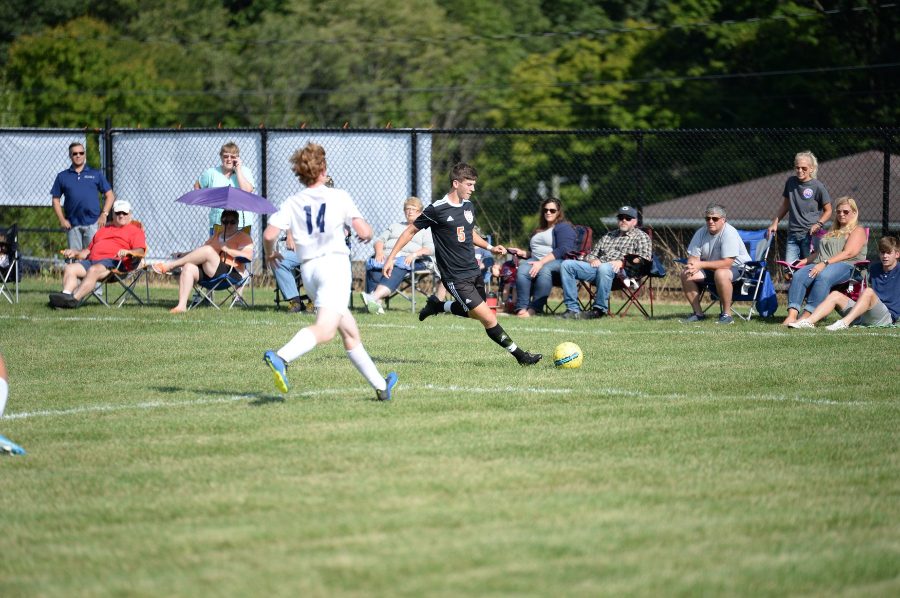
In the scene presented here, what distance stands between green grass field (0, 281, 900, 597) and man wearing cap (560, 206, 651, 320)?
3630 millimetres

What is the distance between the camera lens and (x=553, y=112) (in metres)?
45.6

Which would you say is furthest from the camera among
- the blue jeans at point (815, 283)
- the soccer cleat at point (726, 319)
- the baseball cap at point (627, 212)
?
the baseball cap at point (627, 212)

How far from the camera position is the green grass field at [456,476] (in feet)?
15.9

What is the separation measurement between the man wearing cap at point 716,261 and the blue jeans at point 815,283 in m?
0.75

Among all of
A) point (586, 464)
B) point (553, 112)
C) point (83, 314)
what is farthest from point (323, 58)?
point (586, 464)

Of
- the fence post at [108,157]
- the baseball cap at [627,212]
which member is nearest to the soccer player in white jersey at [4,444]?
the baseball cap at [627,212]

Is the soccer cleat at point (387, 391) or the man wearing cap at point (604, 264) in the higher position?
the man wearing cap at point (604, 264)

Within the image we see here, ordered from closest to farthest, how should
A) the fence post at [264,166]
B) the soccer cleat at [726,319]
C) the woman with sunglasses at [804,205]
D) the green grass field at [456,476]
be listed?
→ the green grass field at [456,476], the soccer cleat at [726,319], the woman with sunglasses at [804,205], the fence post at [264,166]

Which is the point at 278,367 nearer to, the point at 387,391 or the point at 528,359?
the point at 387,391

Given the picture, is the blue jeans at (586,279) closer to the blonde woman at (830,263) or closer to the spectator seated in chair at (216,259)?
the blonde woman at (830,263)

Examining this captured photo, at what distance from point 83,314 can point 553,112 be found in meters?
32.3

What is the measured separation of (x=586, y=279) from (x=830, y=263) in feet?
9.79

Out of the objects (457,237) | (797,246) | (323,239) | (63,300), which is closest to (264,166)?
(63,300)

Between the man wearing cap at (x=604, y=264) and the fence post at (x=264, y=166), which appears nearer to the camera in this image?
the man wearing cap at (x=604, y=264)
